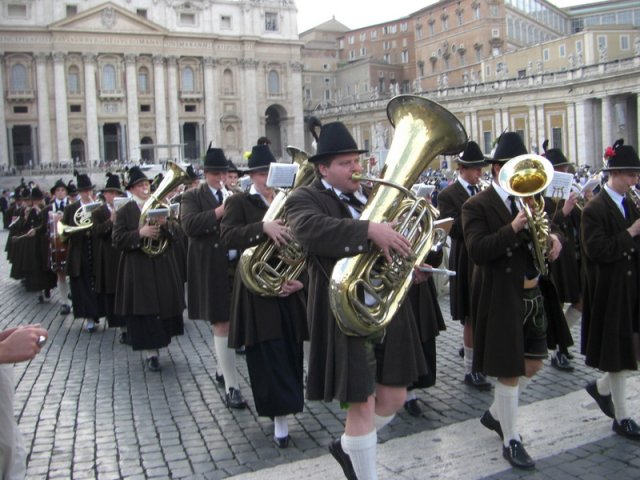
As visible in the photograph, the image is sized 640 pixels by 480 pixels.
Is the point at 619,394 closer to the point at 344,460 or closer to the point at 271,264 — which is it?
the point at 344,460

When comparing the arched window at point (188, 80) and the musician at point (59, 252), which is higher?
the arched window at point (188, 80)

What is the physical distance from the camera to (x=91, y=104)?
71.0 m

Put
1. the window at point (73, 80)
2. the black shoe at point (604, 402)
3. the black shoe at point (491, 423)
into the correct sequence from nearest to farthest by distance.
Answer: the black shoe at point (491, 423), the black shoe at point (604, 402), the window at point (73, 80)

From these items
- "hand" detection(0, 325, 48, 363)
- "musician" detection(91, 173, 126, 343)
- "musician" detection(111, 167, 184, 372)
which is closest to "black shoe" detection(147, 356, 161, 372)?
"musician" detection(111, 167, 184, 372)

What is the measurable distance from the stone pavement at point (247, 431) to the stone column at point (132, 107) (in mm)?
67061

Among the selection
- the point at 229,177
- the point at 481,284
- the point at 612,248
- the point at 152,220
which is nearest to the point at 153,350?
the point at 152,220

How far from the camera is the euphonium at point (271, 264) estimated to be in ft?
18.7

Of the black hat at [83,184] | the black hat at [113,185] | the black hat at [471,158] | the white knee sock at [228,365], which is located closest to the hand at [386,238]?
the white knee sock at [228,365]

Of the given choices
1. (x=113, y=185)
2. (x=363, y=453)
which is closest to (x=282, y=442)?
(x=363, y=453)

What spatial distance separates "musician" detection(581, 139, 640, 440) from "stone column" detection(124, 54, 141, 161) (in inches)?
2741

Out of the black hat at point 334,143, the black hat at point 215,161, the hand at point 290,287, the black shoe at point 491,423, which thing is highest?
the black hat at point 215,161

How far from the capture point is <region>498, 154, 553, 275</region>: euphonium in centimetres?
480

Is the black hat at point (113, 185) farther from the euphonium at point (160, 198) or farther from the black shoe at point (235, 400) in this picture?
the black shoe at point (235, 400)

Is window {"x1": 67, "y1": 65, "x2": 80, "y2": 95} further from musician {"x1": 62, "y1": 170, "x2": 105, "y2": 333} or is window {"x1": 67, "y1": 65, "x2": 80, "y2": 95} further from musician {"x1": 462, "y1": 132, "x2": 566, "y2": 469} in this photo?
musician {"x1": 462, "y1": 132, "x2": 566, "y2": 469}
